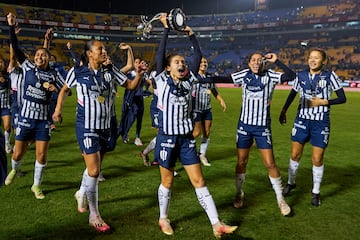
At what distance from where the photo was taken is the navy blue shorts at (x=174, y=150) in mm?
4316

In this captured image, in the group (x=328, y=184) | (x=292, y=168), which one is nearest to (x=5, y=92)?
(x=292, y=168)

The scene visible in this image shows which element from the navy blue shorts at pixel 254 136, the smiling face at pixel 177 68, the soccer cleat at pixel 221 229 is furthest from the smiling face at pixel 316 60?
the soccer cleat at pixel 221 229

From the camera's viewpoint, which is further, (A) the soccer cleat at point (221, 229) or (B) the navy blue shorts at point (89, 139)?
(B) the navy blue shorts at point (89, 139)

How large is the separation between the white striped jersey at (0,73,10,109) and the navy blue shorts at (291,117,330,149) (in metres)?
6.77

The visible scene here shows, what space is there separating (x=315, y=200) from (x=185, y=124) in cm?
269

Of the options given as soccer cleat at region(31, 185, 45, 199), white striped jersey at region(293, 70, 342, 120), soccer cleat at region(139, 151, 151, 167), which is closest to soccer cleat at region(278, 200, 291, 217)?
white striped jersey at region(293, 70, 342, 120)

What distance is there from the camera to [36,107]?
19.1 feet

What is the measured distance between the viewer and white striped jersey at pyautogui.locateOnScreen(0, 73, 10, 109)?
344 inches

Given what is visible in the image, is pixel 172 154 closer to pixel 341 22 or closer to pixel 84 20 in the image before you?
pixel 341 22

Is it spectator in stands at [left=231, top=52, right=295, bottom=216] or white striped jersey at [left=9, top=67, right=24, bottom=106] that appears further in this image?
white striped jersey at [left=9, top=67, right=24, bottom=106]

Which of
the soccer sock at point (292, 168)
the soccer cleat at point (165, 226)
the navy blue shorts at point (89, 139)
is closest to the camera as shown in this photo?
the soccer cleat at point (165, 226)

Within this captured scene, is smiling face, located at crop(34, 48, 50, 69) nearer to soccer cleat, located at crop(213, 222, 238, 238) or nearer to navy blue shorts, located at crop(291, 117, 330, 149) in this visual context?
soccer cleat, located at crop(213, 222, 238, 238)

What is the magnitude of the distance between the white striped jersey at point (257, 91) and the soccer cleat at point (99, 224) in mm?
2393

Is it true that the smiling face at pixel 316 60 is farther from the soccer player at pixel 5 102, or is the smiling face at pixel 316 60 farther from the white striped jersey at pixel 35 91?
the soccer player at pixel 5 102
